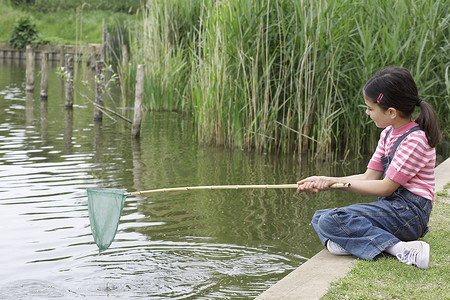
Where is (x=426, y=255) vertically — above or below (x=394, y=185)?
below

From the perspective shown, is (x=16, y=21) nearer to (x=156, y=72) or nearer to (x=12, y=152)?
(x=156, y=72)

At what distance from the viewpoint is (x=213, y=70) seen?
32.9 ft

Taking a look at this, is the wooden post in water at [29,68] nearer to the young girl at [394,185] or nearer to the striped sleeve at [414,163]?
the young girl at [394,185]

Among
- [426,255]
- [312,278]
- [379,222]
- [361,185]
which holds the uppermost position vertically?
[361,185]

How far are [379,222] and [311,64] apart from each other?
17.6ft

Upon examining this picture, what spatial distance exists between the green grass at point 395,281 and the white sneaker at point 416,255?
0.04 metres

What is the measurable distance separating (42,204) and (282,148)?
3.97 meters

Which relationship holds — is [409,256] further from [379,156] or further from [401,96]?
[401,96]

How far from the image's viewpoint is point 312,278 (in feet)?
12.8

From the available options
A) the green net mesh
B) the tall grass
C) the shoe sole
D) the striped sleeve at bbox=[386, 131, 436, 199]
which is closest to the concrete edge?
the shoe sole

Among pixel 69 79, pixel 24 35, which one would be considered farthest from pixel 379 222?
pixel 24 35

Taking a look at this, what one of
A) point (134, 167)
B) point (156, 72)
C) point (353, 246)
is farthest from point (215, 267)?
point (156, 72)

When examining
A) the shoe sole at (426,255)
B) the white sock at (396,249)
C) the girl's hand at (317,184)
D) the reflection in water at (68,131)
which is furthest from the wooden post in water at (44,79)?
the shoe sole at (426,255)

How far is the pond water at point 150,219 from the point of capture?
495 centimetres
